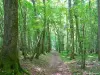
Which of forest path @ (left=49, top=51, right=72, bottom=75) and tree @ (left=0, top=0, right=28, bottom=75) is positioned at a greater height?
tree @ (left=0, top=0, right=28, bottom=75)

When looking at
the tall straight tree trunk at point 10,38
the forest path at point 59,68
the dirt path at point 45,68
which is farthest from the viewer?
the forest path at point 59,68

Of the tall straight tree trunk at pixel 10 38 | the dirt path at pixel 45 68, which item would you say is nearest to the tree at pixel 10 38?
the tall straight tree trunk at pixel 10 38

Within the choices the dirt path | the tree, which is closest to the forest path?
the dirt path

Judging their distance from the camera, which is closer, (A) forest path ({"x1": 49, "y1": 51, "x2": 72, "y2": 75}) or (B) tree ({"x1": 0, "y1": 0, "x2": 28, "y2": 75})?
(B) tree ({"x1": 0, "y1": 0, "x2": 28, "y2": 75})

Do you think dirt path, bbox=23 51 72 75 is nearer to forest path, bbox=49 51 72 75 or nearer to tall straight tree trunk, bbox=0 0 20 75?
forest path, bbox=49 51 72 75

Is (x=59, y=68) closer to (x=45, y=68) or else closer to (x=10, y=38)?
(x=45, y=68)

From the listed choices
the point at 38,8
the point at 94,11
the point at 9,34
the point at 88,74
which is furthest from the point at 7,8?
the point at 94,11

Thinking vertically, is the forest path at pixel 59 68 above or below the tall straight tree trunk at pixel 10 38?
below

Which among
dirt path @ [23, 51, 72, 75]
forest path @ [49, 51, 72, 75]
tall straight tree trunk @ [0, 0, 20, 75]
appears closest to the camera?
tall straight tree trunk @ [0, 0, 20, 75]

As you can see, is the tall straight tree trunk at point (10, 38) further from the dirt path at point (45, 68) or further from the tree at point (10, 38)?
the dirt path at point (45, 68)

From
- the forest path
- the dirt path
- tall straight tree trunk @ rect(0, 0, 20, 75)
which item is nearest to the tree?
tall straight tree trunk @ rect(0, 0, 20, 75)

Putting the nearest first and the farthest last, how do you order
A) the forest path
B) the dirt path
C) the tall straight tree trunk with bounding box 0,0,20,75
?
the tall straight tree trunk with bounding box 0,0,20,75, the dirt path, the forest path

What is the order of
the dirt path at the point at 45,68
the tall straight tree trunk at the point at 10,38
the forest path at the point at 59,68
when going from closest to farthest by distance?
1. the tall straight tree trunk at the point at 10,38
2. the dirt path at the point at 45,68
3. the forest path at the point at 59,68

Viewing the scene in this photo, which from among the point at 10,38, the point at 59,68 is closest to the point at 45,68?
the point at 59,68
